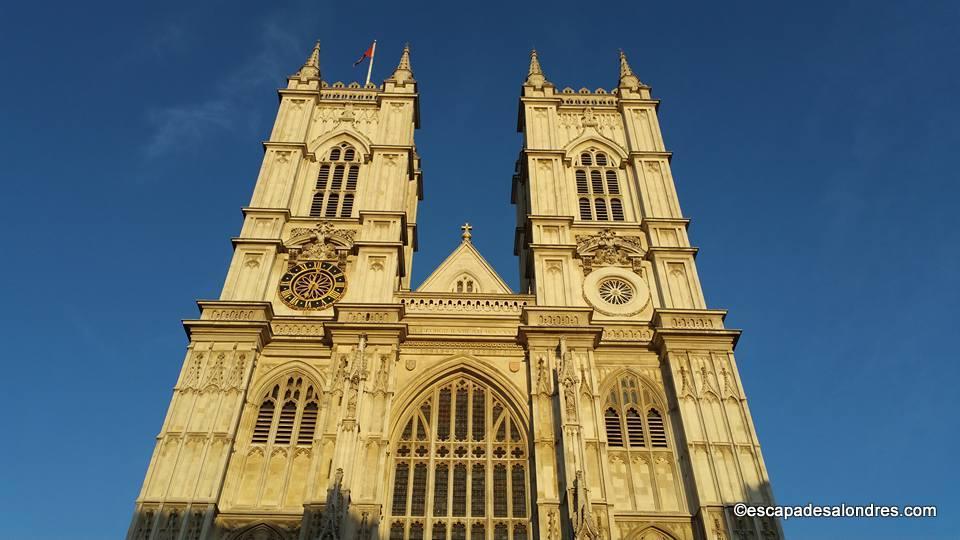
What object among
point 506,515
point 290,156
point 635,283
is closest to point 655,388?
point 635,283

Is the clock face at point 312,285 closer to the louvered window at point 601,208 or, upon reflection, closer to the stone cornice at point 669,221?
the louvered window at point 601,208

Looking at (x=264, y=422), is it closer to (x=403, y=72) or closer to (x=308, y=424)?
(x=308, y=424)

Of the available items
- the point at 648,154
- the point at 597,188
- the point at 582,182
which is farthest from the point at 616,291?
the point at 648,154

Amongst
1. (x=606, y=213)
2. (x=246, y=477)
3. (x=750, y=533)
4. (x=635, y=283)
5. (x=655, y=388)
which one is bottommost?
(x=750, y=533)

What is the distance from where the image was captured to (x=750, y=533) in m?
19.2

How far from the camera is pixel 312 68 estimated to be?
35.4 metres

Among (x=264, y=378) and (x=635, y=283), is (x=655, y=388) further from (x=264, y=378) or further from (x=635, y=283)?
(x=264, y=378)

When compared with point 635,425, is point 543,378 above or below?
above

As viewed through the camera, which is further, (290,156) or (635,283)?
(290,156)

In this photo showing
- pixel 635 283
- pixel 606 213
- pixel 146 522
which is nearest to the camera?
pixel 146 522

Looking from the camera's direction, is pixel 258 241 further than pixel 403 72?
No

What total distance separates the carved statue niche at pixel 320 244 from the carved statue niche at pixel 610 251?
837 cm

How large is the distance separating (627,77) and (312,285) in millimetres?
18474

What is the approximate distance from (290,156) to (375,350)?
11.0m
